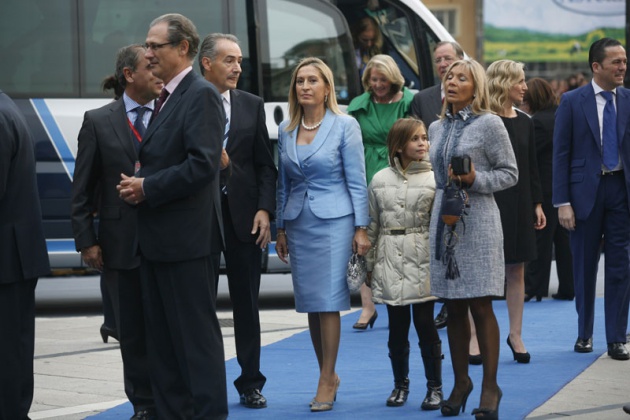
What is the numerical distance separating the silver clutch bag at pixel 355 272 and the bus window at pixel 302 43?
5.31 m

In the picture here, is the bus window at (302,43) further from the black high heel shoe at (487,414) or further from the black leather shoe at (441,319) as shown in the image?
the black high heel shoe at (487,414)

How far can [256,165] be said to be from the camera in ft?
25.0

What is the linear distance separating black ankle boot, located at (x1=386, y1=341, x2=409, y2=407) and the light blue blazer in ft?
2.33

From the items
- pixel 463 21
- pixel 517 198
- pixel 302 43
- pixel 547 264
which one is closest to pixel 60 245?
pixel 302 43

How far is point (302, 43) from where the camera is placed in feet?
41.7

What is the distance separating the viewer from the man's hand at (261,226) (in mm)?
7434

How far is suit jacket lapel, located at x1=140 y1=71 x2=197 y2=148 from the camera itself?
20.3ft

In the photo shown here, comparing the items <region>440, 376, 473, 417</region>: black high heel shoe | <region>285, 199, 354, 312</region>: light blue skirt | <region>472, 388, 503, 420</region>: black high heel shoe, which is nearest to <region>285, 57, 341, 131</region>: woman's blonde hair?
<region>285, 199, 354, 312</region>: light blue skirt

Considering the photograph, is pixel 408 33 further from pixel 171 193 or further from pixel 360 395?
pixel 171 193

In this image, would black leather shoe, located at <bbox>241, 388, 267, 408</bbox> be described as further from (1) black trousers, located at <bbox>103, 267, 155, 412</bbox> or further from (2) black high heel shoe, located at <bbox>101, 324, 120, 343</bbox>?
(2) black high heel shoe, located at <bbox>101, 324, 120, 343</bbox>

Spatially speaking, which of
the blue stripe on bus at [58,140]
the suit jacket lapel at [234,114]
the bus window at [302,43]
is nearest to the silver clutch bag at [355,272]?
the suit jacket lapel at [234,114]

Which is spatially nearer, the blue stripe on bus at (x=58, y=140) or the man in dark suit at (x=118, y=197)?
the man in dark suit at (x=118, y=197)

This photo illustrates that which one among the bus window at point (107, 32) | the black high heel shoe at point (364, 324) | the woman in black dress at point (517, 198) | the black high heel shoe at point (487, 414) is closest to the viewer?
the black high heel shoe at point (487, 414)

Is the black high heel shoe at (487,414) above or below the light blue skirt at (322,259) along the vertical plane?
below
